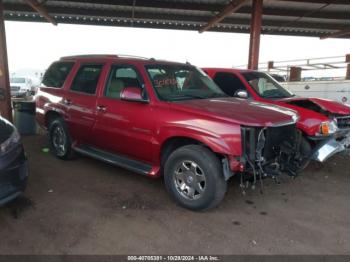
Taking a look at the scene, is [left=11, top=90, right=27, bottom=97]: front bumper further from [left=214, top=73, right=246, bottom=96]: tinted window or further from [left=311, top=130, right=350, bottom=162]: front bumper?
[left=311, top=130, right=350, bottom=162]: front bumper

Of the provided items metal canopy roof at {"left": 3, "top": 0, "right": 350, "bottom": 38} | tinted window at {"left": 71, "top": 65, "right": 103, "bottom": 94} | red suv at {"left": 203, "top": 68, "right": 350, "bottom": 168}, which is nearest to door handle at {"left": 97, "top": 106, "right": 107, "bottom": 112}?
tinted window at {"left": 71, "top": 65, "right": 103, "bottom": 94}

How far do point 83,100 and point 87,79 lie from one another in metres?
0.40

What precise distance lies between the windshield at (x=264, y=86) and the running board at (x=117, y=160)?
3309 millimetres

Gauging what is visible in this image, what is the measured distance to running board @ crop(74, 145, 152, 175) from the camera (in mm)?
4422

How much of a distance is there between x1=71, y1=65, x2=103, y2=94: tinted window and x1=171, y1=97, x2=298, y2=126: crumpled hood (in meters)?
1.69

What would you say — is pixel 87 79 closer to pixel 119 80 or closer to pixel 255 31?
pixel 119 80

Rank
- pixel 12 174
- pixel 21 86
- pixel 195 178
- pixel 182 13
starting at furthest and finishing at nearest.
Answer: pixel 21 86
pixel 182 13
pixel 195 178
pixel 12 174

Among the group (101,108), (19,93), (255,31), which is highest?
(255,31)

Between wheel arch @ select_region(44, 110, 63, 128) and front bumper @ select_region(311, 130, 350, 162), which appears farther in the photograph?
wheel arch @ select_region(44, 110, 63, 128)

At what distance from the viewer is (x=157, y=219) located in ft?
12.4

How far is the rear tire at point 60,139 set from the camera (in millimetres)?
5699

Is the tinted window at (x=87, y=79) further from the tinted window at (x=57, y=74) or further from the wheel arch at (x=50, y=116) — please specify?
the wheel arch at (x=50, y=116)

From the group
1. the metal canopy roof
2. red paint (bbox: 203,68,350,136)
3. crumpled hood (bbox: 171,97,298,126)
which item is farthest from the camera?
the metal canopy roof

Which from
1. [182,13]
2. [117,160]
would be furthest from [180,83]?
[182,13]
